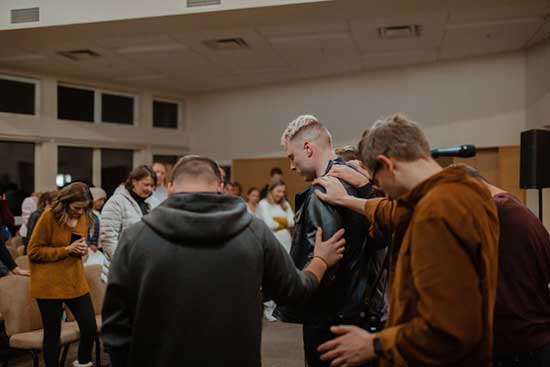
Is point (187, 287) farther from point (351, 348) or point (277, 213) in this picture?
point (277, 213)

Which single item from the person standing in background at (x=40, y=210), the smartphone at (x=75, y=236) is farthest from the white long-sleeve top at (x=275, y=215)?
the smartphone at (x=75, y=236)

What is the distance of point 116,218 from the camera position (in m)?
3.97

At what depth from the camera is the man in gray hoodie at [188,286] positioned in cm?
153

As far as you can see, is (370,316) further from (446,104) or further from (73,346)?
(446,104)

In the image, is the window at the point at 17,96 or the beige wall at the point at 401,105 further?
the window at the point at 17,96

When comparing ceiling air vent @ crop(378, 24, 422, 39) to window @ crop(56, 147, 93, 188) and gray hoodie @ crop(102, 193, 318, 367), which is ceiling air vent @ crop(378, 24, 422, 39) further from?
window @ crop(56, 147, 93, 188)

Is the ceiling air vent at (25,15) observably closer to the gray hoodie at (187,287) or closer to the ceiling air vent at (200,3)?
the ceiling air vent at (200,3)

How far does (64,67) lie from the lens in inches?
286

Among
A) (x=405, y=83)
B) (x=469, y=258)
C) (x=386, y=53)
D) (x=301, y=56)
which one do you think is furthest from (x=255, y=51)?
(x=469, y=258)

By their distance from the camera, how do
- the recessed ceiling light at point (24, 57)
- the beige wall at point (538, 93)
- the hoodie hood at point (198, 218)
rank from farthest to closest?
the recessed ceiling light at point (24, 57) < the beige wall at point (538, 93) < the hoodie hood at point (198, 218)

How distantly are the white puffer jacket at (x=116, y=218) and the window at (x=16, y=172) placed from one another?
416 cm

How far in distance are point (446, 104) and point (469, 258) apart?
6.54 m

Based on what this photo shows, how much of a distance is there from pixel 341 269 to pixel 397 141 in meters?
0.80

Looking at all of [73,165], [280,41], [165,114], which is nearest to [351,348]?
[280,41]
